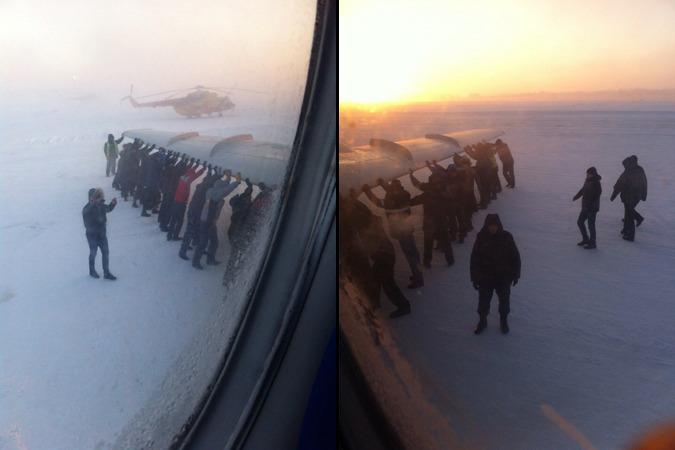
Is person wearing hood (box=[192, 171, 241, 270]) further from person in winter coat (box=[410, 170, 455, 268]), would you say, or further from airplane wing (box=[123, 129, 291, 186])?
person in winter coat (box=[410, 170, 455, 268])

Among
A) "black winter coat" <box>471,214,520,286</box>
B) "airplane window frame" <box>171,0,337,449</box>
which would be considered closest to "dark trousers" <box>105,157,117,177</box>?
"airplane window frame" <box>171,0,337,449</box>

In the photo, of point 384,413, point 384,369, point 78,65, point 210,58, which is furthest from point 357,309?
point 78,65

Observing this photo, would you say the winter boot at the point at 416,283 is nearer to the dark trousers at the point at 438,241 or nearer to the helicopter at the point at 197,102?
the dark trousers at the point at 438,241

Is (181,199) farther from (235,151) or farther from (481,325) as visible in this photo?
(481,325)

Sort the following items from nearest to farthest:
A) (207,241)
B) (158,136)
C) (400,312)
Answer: (158,136), (207,241), (400,312)

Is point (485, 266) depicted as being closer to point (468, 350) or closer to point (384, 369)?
point (468, 350)

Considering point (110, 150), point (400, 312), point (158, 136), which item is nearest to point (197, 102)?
point (158, 136)
